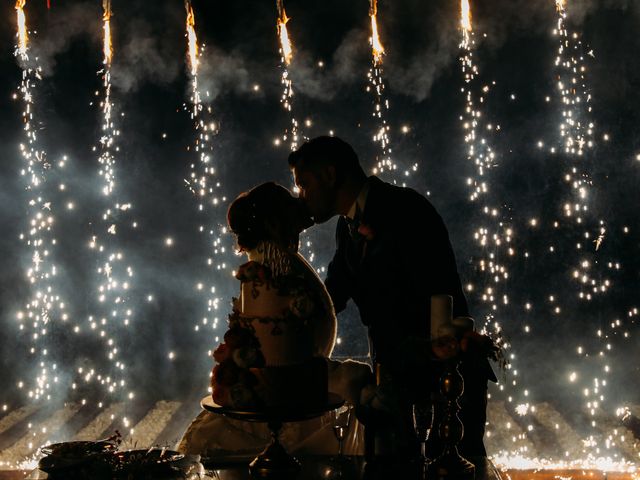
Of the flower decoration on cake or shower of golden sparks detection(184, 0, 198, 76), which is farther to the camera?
shower of golden sparks detection(184, 0, 198, 76)

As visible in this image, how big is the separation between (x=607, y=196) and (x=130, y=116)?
244 inches

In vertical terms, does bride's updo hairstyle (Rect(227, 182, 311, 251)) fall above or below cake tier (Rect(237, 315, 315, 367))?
above

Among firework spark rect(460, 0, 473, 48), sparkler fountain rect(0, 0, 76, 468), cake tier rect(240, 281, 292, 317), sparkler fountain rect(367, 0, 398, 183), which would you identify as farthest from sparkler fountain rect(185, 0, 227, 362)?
cake tier rect(240, 281, 292, 317)

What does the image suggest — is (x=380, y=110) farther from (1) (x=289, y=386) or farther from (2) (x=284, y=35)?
(1) (x=289, y=386)

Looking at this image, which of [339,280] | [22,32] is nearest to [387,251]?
[339,280]

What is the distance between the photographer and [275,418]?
1.78m

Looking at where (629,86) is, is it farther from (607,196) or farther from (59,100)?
(59,100)

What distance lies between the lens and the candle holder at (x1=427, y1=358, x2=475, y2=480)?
184 cm

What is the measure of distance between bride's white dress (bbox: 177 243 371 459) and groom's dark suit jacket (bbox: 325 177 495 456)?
242 millimetres

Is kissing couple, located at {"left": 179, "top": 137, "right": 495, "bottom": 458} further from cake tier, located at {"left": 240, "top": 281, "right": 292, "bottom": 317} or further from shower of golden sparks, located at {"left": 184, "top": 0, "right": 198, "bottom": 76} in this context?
shower of golden sparks, located at {"left": 184, "top": 0, "right": 198, "bottom": 76}

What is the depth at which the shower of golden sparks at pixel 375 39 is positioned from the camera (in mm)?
7991

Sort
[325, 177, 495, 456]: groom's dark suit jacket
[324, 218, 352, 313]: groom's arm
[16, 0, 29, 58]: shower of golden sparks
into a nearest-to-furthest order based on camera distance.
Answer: [325, 177, 495, 456]: groom's dark suit jacket, [324, 218, 352, 313]: groom's arm, [16, 0, 29, 58]: shower of golden sparks

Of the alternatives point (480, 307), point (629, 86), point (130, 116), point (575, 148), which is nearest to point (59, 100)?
point (130, 116)

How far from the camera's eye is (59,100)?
811 centimetres
